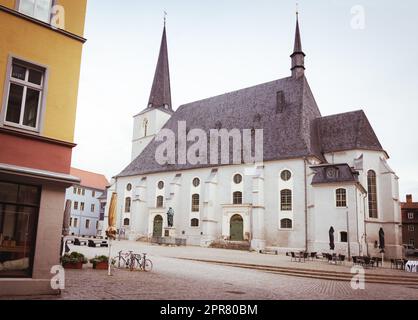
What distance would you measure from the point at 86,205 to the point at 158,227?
98.4 ft

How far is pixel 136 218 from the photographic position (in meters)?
44.8

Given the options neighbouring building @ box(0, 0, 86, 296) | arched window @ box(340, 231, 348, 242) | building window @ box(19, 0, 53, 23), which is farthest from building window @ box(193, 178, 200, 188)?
building window @ box(19, 0, 53, 23)

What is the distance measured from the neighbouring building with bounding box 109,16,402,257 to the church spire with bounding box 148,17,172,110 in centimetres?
919

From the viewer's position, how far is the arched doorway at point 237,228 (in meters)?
35.8

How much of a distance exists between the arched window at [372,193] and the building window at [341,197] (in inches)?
260

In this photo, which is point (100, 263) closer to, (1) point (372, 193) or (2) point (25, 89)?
(2) point (25, 89)

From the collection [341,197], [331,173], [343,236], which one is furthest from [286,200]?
[343,236]

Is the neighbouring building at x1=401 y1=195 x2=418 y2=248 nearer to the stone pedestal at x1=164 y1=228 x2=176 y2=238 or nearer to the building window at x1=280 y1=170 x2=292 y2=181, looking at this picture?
the building window at x1=280 y1=170 x2=292 y2=181

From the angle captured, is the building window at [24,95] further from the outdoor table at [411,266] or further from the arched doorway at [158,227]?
the arched doorway at [158,227]

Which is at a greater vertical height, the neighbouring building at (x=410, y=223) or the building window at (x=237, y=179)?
the building window at (x=237, y=179)

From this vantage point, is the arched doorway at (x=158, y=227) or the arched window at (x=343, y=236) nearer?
the arched window at (x=343, y=236)

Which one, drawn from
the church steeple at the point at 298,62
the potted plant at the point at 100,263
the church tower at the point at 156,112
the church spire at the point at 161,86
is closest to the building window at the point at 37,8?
the potted plant at the point at 100,263

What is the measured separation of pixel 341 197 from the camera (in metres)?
30.2
